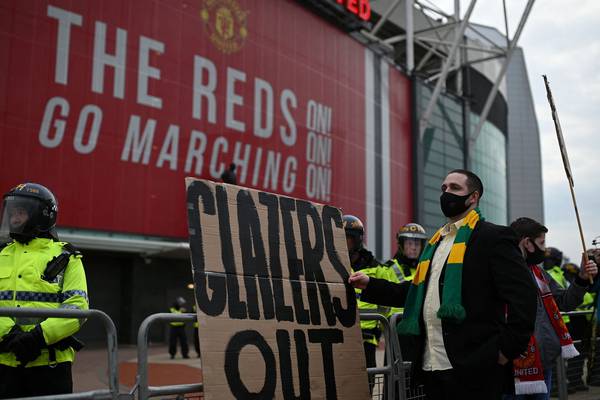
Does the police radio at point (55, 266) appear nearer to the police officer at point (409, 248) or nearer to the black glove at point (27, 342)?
the black glove at point (27, 342)

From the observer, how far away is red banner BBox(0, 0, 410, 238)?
19.1m

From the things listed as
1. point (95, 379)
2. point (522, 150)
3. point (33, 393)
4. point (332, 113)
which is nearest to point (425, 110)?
point (332, 113)

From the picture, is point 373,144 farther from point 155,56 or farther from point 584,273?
point 584,273

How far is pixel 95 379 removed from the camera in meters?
12.3

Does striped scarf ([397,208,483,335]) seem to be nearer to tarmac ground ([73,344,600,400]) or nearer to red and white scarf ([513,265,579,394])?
red and white scarf ([513,265,579,394])

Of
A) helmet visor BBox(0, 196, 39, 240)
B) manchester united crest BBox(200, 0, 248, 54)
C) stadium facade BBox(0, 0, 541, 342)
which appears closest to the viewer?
helmet visor BBox(0, 196, 39, 240)

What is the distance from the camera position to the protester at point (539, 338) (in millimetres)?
4613

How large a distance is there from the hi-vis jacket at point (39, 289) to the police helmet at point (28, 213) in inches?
2.8

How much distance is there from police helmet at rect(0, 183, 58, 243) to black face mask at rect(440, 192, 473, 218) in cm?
239

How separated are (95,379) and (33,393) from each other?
9.29m

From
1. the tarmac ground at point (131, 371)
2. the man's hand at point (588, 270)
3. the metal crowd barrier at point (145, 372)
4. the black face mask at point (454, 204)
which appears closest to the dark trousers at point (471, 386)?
the black face mask at point (454, 204)

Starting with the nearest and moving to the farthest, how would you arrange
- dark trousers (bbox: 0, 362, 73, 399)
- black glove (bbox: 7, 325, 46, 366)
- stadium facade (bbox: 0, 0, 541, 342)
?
black glove (bbox: 7, 325, 46, 366)
dark trousers (bbox: 0, 362, 73, 399)
stadium facade (bbox: 0, 0, 541, 342)

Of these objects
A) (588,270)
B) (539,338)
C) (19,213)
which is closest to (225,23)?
(588,270)

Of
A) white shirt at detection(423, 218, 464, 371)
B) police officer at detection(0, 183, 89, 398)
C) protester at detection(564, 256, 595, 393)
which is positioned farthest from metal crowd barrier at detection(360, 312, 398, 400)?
protester at detection(564, 256, 595, 393)
